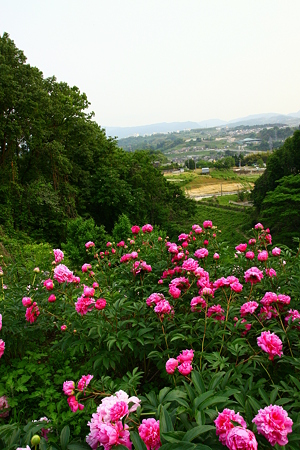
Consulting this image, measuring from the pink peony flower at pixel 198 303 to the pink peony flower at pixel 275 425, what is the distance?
69 centimetres

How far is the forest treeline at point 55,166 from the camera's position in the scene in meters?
10.8

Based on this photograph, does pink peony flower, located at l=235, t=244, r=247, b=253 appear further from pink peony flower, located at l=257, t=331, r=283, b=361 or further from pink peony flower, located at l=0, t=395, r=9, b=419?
pink peony flower, located at l=0, t=395, r=9, b=419

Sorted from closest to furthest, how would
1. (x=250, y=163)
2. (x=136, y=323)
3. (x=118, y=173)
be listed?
1. (x=136, y=323)
2. (x=118, y=173)
3. (x=250, y=163)

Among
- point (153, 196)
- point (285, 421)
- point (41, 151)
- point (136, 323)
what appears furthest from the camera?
point (153, 196)

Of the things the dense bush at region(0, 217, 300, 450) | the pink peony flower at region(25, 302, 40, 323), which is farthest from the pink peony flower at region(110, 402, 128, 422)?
the pink peony flower at region(25, 302, 40, 323)

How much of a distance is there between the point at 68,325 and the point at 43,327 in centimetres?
19

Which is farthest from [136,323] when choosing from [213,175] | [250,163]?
[250,163]

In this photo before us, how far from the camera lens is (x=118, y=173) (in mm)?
14953

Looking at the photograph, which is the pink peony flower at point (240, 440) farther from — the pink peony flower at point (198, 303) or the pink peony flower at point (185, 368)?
the pink peony flower at point (198, 303)

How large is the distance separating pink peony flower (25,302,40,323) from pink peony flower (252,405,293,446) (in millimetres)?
1303

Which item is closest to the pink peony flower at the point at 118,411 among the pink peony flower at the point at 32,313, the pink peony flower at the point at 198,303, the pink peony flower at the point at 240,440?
the pink peony flower at the point at 240,440

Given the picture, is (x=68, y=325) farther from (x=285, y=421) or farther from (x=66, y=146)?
(x=66, y=146)

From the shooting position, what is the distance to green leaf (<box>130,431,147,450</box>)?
85cm

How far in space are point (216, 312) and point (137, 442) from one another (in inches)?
33.0
